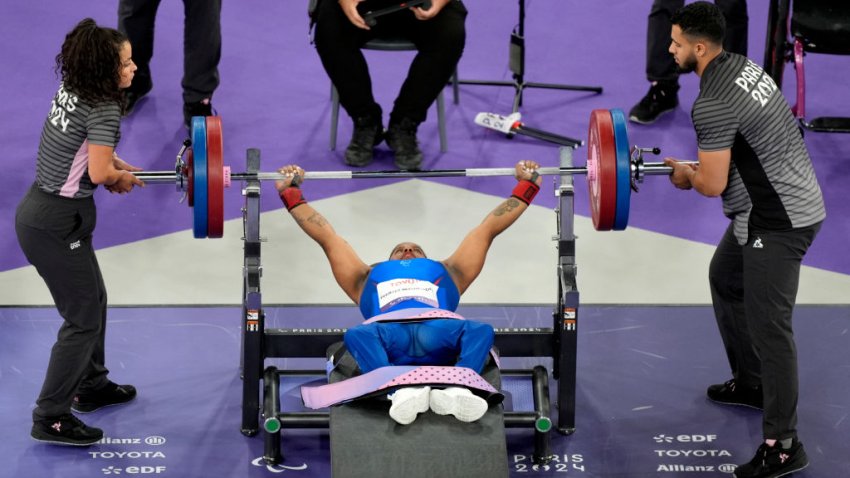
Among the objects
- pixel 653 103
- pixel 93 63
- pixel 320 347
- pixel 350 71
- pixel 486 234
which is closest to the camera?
pixel 93 63

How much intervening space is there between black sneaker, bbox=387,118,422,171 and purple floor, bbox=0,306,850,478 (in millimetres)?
1532

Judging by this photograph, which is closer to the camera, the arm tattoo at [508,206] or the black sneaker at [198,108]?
the arm tattoo at [508,206]

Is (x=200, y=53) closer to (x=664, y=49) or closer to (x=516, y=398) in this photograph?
(x=664, y=49)

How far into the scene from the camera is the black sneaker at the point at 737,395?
540cm

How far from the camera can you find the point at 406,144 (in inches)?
296

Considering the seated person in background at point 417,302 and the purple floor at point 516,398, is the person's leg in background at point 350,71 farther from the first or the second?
the seated person in background at point 417,302

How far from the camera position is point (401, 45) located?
742 cm

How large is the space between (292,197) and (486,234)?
0.83 m

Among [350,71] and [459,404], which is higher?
[350,71]

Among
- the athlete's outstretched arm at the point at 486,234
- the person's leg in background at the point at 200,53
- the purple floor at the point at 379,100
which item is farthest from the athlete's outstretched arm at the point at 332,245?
the person's leg in background at the point at 200,53

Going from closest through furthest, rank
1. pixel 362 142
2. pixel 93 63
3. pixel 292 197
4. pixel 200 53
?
pixel 93 63 < pixel 292 197 < pixel 362 142 < pixel 200 53

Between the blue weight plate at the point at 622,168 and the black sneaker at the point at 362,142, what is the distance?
2634 mm

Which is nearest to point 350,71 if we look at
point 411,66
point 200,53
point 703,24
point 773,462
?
point 411,66


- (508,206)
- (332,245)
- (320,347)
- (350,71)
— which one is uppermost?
(350,71)
